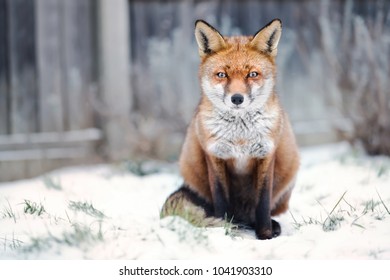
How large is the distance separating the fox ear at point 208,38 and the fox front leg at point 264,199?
24.1 inches

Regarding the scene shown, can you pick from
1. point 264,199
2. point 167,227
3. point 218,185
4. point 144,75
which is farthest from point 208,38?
point 144,75

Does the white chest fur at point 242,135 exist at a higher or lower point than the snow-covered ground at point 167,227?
higher

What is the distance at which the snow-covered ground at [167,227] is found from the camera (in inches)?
90.7

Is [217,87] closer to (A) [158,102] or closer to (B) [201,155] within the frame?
(B) [201,155]

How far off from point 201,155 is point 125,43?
7.71ft

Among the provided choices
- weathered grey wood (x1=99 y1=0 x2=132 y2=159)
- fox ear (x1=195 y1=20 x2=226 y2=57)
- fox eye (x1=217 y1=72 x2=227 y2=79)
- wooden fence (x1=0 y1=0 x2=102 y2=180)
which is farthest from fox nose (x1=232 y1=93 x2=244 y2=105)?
wooden fence (x1=0 y1=0 x2=102 y2=180)

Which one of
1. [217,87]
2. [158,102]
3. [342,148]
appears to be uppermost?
[217,87]

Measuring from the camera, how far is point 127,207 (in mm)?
3037

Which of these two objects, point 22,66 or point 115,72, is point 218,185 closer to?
point 115,72

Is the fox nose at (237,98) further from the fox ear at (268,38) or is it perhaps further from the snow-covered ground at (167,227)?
the snow-covered ground at (167,227)

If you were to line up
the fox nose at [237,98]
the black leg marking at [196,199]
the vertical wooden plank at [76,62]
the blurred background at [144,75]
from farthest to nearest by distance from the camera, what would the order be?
the vertical wooden plank at [76,62]
the blurred background at [144,75]
the black leg marking at [196,199]
the fox nose at [237,98]

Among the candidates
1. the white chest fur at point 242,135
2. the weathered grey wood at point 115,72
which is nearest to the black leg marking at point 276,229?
the white chest fur at point 242,135

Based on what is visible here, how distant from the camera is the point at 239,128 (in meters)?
2.68

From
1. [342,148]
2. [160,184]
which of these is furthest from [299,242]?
[342,148]
